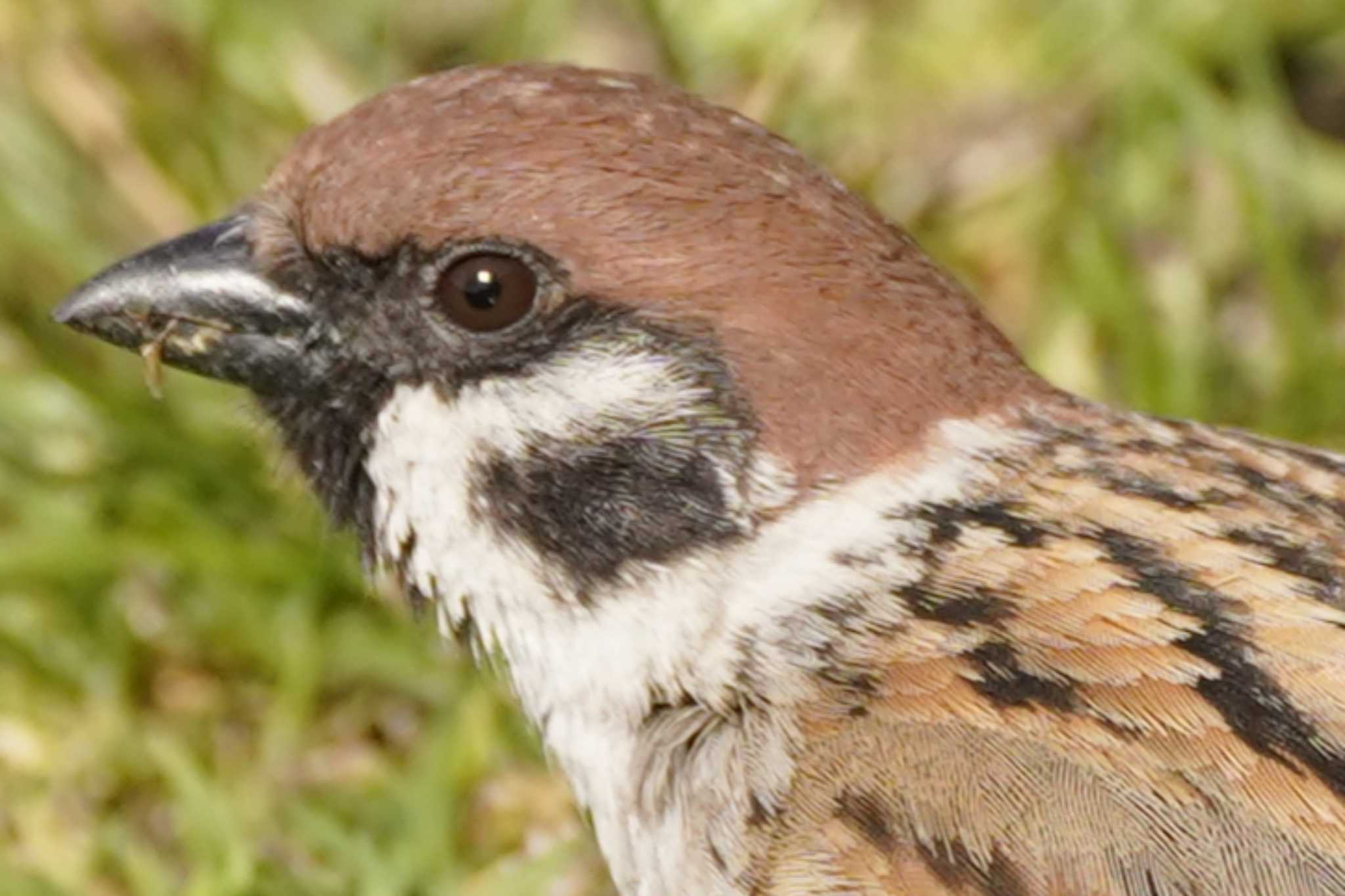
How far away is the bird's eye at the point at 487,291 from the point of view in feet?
8.48

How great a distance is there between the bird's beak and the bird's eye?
0.62 ft

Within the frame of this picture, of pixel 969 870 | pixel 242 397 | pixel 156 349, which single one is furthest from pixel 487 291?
pixel 969 870

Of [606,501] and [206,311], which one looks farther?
[206,311]

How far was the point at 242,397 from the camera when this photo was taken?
303 cm

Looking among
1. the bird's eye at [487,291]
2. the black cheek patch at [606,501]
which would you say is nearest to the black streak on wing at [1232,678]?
the black cheek patch at [606,501]

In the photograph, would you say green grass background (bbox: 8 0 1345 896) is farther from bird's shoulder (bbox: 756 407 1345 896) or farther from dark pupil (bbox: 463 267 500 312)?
bird's shoulder (bbox: 756 407 1345 896)

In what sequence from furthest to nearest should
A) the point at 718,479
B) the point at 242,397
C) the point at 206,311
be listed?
the point at 242,397 → the point at 206,311 → the point at 718,479

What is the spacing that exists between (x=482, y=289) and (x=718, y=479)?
321 mm

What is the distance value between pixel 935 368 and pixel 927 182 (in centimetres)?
204

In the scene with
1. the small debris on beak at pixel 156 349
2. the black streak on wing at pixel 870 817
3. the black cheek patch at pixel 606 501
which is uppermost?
the small debris on beak at pixel 156 349

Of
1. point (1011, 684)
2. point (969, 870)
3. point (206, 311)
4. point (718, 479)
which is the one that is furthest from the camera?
point (206, 311)

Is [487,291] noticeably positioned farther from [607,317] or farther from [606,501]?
[606,501]

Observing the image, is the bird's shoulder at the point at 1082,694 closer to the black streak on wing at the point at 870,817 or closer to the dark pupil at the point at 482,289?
the black streak on wing at the point at 870,817

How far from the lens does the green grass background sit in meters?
3.46
